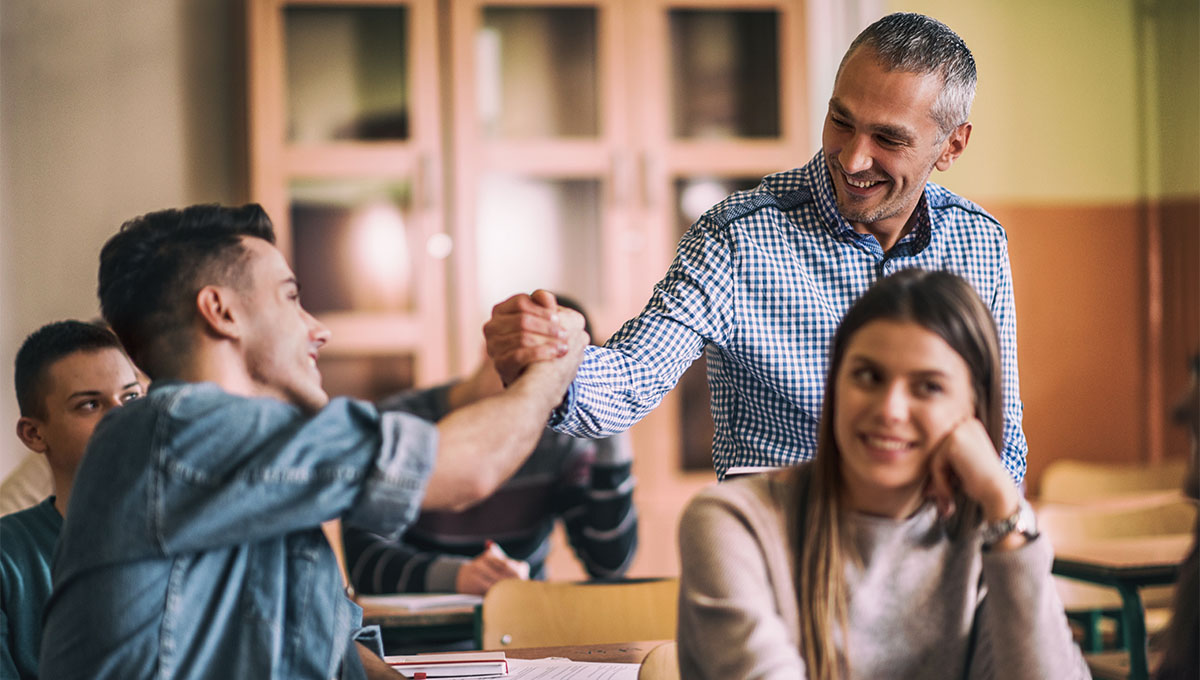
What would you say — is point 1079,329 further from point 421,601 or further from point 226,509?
point 226,509

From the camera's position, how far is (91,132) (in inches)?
151

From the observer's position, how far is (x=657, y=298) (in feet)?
5.94

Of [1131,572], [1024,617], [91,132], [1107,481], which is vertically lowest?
[1107,481]

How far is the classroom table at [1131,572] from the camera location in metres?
2.66

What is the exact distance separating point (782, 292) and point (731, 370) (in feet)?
0.51

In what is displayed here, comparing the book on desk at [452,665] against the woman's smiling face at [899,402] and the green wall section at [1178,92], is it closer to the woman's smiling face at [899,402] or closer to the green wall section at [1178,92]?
the woman's smiling face at [899,402]

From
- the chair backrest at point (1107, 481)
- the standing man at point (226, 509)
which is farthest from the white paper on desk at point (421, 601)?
the chair backrest at point (1107, 481)

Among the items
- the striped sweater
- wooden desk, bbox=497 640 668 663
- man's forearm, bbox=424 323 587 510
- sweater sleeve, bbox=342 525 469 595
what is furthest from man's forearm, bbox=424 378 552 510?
the striped sweater

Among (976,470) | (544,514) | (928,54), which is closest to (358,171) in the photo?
(544,514)

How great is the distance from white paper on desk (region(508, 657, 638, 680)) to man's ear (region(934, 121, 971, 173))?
37.4 inches

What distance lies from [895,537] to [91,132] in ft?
11.1

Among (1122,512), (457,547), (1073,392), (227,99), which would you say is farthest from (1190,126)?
(227,99)

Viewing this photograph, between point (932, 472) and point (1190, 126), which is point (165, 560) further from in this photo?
point (1190, 126)

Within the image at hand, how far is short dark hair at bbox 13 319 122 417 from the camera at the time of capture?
190 centimetres
